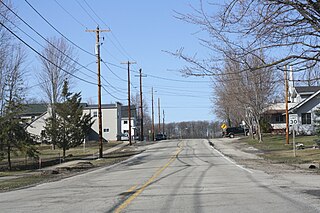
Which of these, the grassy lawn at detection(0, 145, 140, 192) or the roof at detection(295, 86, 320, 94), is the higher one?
the roof at detection(295, 86, 320, 94)

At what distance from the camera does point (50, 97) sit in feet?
190

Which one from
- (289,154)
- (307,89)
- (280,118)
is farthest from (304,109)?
(289,154)

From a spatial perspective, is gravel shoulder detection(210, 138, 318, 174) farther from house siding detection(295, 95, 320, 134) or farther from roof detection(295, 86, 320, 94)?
roof detection(295, 86, 320, 94)

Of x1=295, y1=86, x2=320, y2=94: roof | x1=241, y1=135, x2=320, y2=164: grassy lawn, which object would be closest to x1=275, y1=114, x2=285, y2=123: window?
x1=295, y1=86, x2=320, y2=94: roof

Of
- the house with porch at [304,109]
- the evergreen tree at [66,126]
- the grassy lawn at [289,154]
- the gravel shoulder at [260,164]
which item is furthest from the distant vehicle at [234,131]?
the evergreen tree at [66,126]

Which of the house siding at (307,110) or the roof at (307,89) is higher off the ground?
the roof at (307,89)

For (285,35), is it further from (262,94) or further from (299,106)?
(299,106)

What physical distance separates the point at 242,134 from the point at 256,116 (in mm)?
28456

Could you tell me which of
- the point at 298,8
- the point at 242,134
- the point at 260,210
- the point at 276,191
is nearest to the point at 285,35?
the point at 298,8

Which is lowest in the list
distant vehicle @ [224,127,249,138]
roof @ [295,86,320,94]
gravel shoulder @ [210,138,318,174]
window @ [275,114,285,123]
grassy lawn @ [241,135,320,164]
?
gravel shoulder @ [210,138,318,174]

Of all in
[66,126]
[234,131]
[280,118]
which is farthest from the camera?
[234,131]

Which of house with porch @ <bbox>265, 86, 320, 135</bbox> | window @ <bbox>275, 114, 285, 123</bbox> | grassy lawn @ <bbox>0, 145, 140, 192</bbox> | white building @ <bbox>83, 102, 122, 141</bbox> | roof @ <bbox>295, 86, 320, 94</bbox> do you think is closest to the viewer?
grassy lawn @ <bbox>0, 145, 140, 192</bbox>

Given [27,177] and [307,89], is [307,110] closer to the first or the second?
[307,89]

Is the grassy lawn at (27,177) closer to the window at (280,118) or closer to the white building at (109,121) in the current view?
the window at (280,118)
